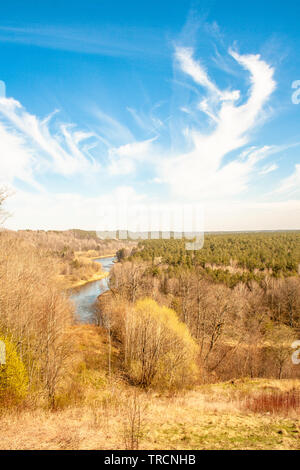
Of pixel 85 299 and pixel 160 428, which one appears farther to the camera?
pixel 85 299

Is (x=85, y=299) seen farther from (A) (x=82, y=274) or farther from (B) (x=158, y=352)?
(B) (x=158, y=352)

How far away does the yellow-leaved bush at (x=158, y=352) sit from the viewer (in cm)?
1620

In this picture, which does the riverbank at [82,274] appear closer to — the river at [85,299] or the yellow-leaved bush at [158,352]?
the river at [85,299]

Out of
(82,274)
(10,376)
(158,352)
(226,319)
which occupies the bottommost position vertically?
(82,274)

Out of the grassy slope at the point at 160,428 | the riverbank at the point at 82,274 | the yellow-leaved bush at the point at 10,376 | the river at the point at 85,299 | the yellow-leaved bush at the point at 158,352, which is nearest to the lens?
the grassy slope at the point at 160,428

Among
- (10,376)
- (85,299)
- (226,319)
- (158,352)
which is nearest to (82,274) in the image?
(85,299)

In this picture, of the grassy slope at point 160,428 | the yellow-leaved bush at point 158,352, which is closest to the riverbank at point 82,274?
the yellow-leaved bush at point 158,352

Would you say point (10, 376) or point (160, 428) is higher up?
point (10, 376)

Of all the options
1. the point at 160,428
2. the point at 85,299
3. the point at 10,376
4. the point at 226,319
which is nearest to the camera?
the point at 160,428

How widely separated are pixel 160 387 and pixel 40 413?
31.3ft

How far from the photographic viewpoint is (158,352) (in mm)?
16734
